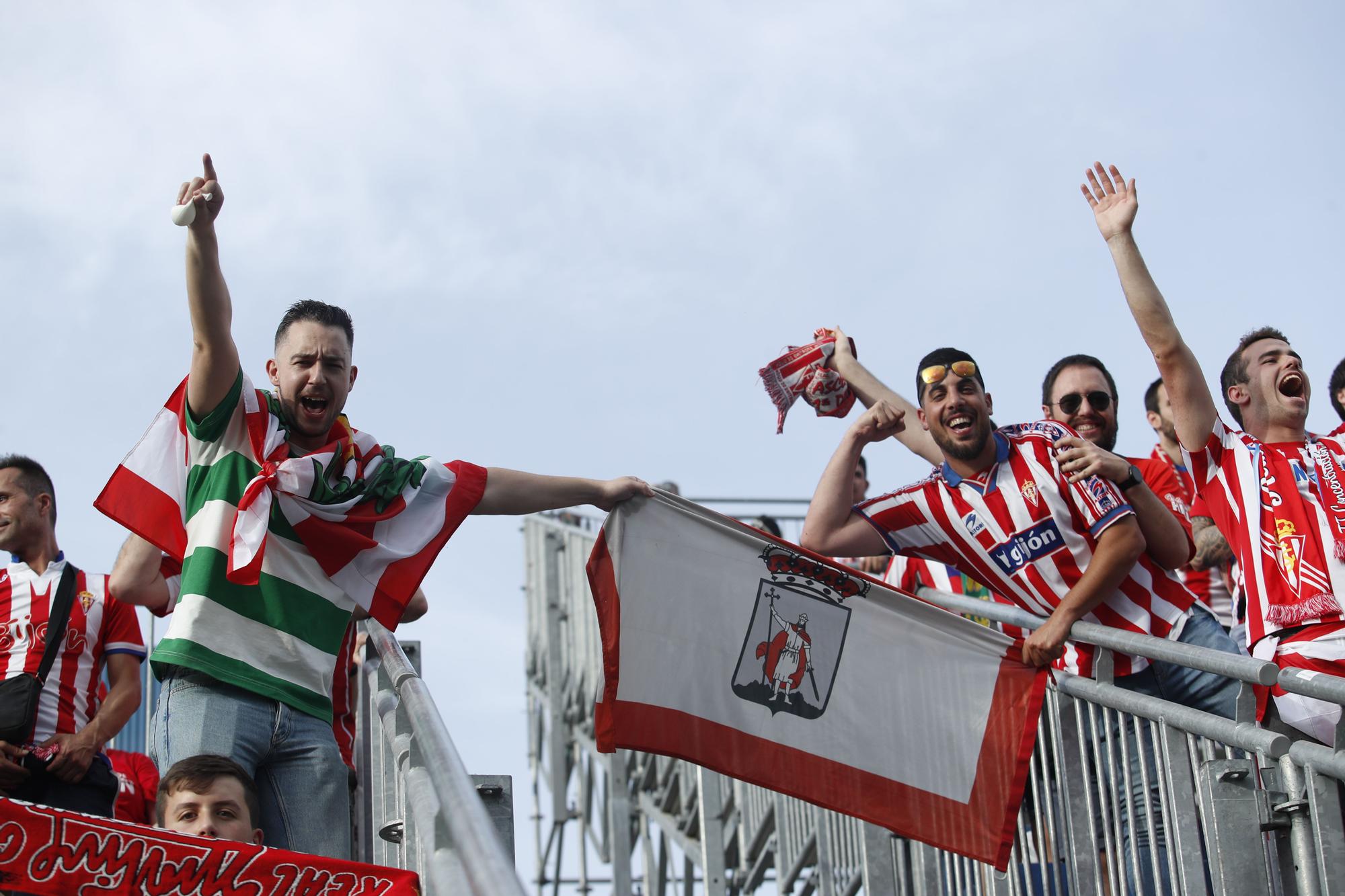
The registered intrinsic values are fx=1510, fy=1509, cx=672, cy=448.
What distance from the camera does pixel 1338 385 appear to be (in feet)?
19.5

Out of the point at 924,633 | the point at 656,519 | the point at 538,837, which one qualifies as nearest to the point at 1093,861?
the point at 924,633

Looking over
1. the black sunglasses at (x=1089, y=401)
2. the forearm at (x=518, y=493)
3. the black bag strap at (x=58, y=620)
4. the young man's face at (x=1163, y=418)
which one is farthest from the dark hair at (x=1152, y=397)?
the black bag strap at (x=58, y=620)

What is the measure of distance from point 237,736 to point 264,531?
0.54 meters

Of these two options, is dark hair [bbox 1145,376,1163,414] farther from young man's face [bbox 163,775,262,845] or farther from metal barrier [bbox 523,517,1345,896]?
young man's face [bbox 163,775,262,845]

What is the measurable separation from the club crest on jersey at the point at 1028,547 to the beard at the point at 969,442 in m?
0.34

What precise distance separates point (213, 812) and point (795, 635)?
2.64 meters

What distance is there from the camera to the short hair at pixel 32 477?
5.58 meters

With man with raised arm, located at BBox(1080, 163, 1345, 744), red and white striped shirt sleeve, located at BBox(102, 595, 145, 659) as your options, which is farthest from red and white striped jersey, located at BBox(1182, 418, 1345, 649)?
red and white striped shirt sleeve, located at BBox(102, 595, 145, 659)

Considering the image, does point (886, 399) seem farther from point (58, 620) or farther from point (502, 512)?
point (58, 620)

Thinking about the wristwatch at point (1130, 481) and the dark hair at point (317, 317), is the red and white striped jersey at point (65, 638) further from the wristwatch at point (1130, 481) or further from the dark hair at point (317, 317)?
the wristwatch at point (1130, 481)

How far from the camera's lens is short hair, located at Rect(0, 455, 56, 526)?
558cm

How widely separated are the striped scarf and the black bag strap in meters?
1.25

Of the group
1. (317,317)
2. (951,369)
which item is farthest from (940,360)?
(317,317)

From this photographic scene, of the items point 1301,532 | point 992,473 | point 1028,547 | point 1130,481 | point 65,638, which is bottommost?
point 65,638
